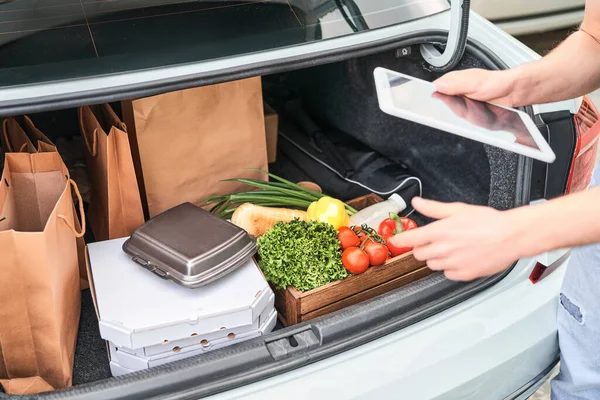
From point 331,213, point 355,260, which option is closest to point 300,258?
point 355,260

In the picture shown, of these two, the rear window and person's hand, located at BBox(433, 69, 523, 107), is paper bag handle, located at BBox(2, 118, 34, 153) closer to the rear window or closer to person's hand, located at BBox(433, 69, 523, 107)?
the rear window

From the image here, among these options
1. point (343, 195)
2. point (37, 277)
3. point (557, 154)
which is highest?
point (557, 154)

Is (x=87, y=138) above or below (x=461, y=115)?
below

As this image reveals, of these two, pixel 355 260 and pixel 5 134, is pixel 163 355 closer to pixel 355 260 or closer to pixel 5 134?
pixel 355 260

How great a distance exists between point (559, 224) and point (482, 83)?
1.55 ft

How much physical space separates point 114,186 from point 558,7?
3.06 meters

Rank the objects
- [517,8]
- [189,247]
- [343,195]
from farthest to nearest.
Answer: [517,8] < [343,195] < [189,247]

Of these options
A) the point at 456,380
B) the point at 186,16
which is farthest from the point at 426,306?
the point at 186,16

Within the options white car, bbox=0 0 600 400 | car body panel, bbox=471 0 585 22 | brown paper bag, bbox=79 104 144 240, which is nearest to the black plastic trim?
white car, bbox=0 0 600 400

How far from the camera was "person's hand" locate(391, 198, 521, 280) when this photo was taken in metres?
0.94

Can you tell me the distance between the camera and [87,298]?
158cm

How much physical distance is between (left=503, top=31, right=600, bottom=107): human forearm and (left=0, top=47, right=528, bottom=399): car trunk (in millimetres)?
136

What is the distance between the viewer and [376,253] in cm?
144

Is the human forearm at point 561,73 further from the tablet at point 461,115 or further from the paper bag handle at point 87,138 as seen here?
the paper bag handle at point 87,138
